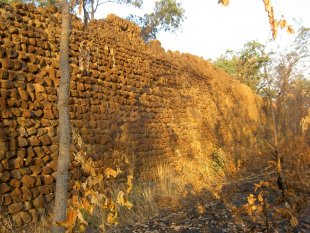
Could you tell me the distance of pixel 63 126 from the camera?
121 inches

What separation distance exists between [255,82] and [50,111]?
21221 mm

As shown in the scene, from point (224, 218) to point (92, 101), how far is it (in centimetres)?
313

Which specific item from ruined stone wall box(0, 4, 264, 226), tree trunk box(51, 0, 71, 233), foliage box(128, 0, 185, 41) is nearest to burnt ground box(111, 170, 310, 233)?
ruined stone wall box(0, 4, 264, 226)

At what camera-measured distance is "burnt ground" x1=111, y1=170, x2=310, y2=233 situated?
15.9 ft

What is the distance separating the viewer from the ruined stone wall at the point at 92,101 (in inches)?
212

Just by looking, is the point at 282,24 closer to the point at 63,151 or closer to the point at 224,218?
the point at 63,151

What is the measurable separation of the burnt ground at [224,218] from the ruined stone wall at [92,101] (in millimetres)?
1530

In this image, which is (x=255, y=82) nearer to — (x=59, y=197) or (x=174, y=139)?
(x=174, y=139)

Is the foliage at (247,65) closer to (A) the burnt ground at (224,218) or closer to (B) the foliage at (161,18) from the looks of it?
(B) the foliage at (161,18)

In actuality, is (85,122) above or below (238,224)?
above

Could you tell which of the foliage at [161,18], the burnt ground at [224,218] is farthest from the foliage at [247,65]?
the burnt ground at [224,218]

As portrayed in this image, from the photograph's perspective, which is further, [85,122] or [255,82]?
[255,82]

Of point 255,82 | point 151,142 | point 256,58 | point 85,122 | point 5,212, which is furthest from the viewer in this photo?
point 256,58

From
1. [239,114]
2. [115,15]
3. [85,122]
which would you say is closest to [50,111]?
[85,122]
